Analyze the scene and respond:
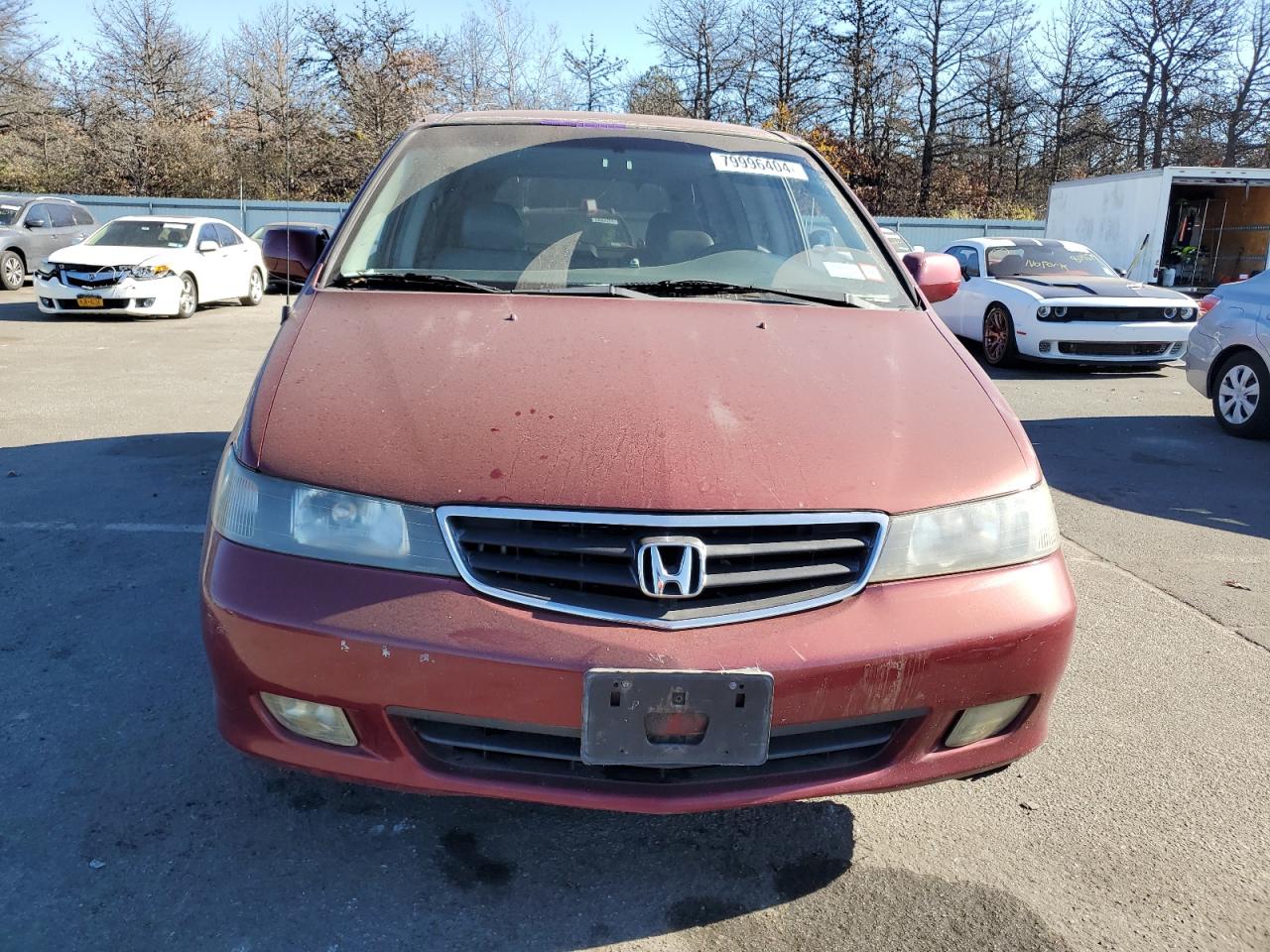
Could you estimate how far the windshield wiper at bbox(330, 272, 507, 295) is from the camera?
2.87 m

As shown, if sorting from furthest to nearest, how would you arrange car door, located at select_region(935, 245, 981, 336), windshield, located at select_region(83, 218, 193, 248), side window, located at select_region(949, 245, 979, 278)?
windshield, located at select_region(83, 218, 193, 248), side window, located at select_region(949, 245, 979, 278), car door, located at select_region(935, 245, 981, 336)

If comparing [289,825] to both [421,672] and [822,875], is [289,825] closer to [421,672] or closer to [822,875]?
[421,672]

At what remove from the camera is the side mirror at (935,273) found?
3.69m

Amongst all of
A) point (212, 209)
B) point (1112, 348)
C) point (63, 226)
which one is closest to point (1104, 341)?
point (1112, 348)

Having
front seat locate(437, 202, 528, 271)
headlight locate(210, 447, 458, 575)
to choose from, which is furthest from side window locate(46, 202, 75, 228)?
headlight locate(210, 447, 458, 575)

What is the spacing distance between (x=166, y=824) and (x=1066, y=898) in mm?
2138

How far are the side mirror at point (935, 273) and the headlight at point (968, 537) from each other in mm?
1654

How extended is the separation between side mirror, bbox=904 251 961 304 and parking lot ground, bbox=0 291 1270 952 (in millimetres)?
1433

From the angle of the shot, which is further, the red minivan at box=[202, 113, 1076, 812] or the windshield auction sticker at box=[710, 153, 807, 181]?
the windshield auction sticker at box=[710, 153, 807, 181]

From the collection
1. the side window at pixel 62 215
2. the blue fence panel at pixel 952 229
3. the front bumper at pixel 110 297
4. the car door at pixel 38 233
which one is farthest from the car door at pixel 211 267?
the blue fence panel at pixel 952 229

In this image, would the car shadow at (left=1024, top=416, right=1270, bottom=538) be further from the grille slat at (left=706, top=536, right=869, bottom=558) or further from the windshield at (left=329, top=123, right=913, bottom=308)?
the grille slat at (left=706, top=536, right=869, bottom=558)

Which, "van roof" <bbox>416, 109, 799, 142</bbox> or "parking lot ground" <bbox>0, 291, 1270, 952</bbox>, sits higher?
"van roof" <bbox>416, 109, 799, 142</bbox>

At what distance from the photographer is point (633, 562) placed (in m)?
1.89

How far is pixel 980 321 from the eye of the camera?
36.6 feet
